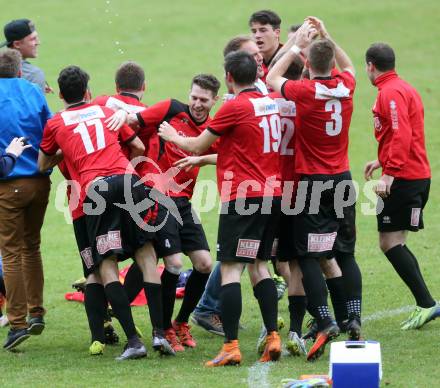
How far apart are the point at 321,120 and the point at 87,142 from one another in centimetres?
184

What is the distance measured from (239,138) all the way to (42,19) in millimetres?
21905

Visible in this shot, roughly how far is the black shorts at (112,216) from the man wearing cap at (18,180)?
0.87 meters

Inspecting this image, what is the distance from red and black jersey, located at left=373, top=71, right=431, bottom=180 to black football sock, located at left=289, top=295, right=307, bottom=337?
1354mm

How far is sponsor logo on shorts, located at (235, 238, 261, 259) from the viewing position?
7.71m

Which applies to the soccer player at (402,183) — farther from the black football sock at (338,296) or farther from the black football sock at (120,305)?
the black football sock at (120,305)

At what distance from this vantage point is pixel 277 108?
25.9 feet

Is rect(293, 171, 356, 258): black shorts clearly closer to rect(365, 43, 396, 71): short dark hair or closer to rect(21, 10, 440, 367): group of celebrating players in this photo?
rect(21, 10, 440, 367): group of celebrating players

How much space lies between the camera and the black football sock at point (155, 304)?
804cm

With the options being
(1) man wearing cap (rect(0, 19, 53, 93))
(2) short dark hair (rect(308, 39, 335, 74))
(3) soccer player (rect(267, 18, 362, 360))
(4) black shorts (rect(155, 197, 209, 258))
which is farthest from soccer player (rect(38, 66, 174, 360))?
(1) man wearing cap (rect(0, 19, 53, 93))

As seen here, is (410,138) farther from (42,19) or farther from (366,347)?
(42,19)

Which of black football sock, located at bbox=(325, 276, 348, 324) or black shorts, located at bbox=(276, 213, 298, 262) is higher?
black shorts, located at bbox=(276, 213, 298, 262)

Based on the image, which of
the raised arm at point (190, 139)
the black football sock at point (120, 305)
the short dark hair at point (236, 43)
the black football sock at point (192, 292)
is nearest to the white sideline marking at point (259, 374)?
the black football sock at point (120, 305)

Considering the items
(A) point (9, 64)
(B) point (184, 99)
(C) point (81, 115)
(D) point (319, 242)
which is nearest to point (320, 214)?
(D) point (319, 242)

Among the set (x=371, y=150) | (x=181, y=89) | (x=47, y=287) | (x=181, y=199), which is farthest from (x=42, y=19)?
(x=181, y=199)
